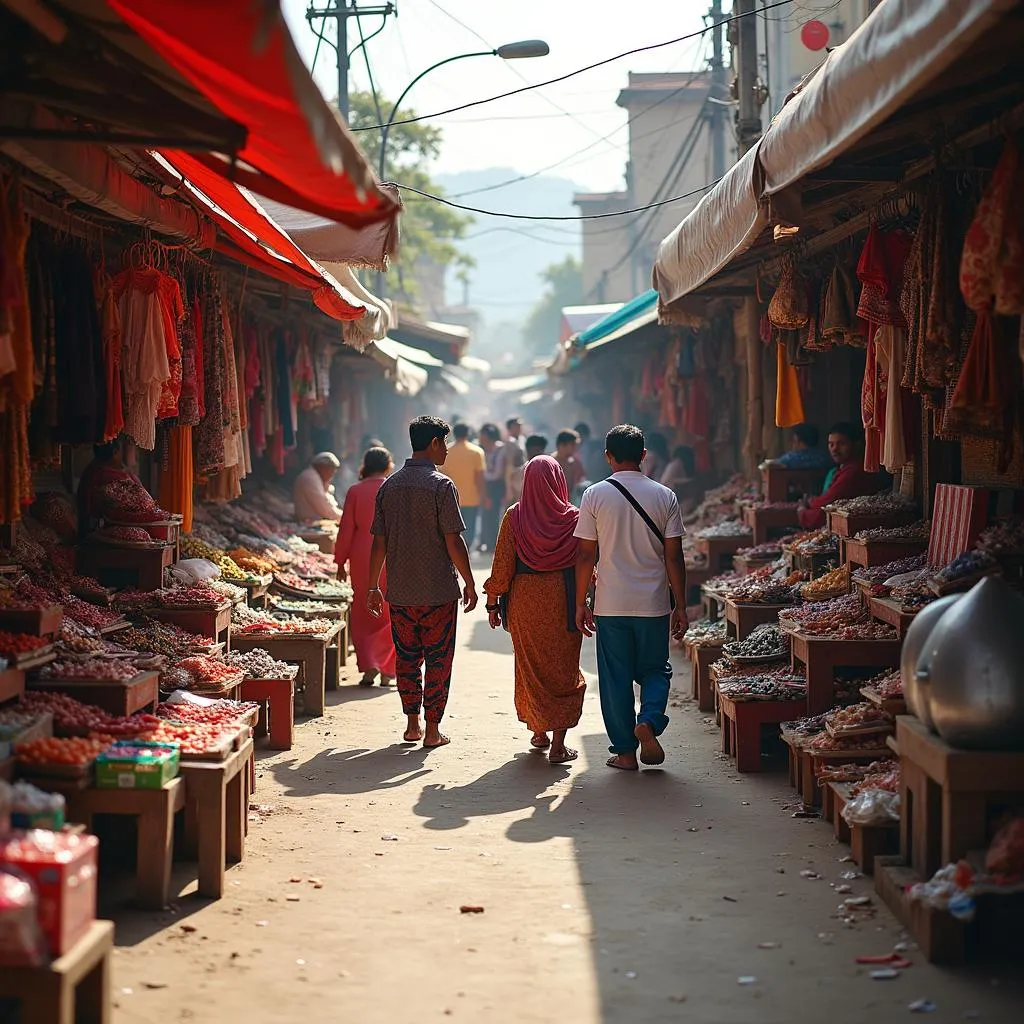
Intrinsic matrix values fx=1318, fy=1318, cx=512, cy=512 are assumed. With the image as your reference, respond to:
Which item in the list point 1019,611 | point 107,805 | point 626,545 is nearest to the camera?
point 1019,611

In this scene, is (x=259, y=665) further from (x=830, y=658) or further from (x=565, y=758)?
(x=830, y=658)

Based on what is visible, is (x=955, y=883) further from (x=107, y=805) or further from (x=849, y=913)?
(x=107, y=805)

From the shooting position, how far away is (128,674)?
6102 millimetres

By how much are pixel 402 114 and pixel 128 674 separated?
31.6 metres

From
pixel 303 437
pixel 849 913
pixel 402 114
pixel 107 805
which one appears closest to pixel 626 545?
pixel 849 913

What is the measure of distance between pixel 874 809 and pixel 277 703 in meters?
4.19

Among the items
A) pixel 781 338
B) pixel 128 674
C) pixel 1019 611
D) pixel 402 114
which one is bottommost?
pixel 128 674

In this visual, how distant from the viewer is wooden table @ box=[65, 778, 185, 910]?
5090mm

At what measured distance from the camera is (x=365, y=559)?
11.0 meters

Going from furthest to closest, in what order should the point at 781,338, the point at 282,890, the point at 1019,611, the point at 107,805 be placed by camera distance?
the point at 781,338 < the point at 282,890 < the point at 107,805 < the point at 1019,611

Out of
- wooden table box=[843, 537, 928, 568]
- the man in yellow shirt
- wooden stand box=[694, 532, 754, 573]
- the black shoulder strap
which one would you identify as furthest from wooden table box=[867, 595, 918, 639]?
the man in yellow shirt

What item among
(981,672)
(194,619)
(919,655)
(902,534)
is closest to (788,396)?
(902,534)

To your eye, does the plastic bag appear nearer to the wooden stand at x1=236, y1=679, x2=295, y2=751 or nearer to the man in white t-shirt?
the man in white t-shirt

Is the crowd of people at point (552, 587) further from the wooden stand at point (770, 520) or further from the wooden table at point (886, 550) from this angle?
the wooden stand at point (770, 520)
